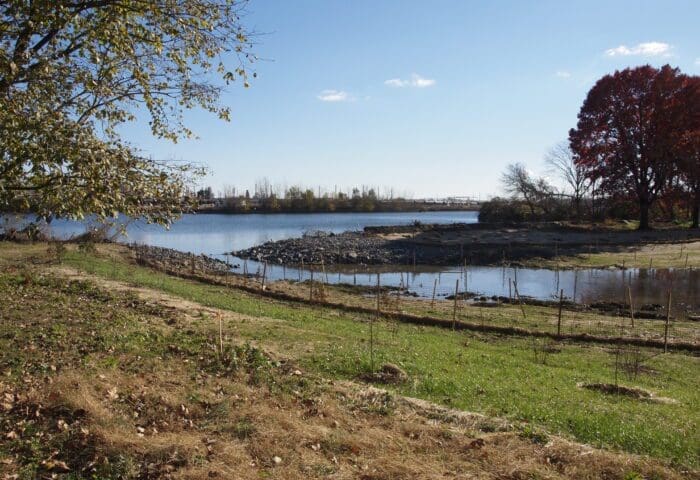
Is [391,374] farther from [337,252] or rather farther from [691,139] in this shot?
[691,139]

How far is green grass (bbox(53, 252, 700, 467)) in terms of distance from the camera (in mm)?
8430

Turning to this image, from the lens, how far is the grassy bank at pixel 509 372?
8.48 m

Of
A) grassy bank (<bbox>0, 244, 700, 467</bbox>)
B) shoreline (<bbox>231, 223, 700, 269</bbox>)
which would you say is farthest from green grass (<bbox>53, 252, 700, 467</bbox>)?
shoreline (<bbox>231, 223, 700, 269</bbox>)

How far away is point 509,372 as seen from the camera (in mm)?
12438

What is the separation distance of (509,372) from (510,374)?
247 millimetres

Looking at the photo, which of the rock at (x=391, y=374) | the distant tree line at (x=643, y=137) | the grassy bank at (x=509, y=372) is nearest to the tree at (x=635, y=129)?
the distant tree line at (x=643, y=137)

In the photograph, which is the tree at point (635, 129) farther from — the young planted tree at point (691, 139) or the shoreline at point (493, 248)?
the shoreline at point (493, 248)

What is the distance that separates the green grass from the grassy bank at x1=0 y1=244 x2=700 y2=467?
23mm

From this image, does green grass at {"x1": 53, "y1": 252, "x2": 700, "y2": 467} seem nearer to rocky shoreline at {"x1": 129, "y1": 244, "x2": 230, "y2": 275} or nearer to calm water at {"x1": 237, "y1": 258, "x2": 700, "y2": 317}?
calm water at {"x1": 237, "y1": 258, "x2": 700, "y2": 317}

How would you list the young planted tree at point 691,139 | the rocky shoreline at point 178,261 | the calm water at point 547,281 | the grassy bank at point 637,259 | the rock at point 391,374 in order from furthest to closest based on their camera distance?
1. the young planted tree at point 691,139
2. the grassy bank at point 637,259
3. the rocky shoreline at point 178,261
4. the calm water at point 547,281
5. the rock at point 391,374

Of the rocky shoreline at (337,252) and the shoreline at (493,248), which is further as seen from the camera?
→ the rocky shoreline at (337,252)

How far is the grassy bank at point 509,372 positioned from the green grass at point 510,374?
2 cm

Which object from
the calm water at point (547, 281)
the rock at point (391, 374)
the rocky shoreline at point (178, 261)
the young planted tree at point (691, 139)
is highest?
the young planted tree at point (691, 139)

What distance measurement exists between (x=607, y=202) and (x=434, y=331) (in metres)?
59.1
